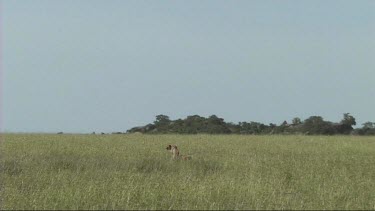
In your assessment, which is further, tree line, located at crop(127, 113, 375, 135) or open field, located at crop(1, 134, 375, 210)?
tree line, located at crop(127, 113, 375, 135)

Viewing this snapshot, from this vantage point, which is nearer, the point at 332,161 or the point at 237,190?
the point at 237,190

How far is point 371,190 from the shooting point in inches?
352

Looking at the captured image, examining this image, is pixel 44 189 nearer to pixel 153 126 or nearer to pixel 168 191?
pixel 168 191

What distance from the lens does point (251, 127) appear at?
45.4m

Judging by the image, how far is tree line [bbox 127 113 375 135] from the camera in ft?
139

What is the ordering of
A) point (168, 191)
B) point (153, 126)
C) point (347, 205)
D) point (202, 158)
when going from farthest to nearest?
point (153, 126)
point (202, 158)
point (168, 191)
point (347, 205)

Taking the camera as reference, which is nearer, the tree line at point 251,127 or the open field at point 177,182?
the open field at point 177,182

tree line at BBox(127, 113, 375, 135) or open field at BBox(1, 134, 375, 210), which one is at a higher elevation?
tree line at BBox(127, 113, 375, 135)

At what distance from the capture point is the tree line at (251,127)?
42.5 metres

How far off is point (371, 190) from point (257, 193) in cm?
228

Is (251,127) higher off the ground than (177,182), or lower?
higher

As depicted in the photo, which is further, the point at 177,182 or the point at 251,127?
the point at 251,127

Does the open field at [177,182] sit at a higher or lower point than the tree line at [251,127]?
lower

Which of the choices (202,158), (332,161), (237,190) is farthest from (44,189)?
(332,161)
